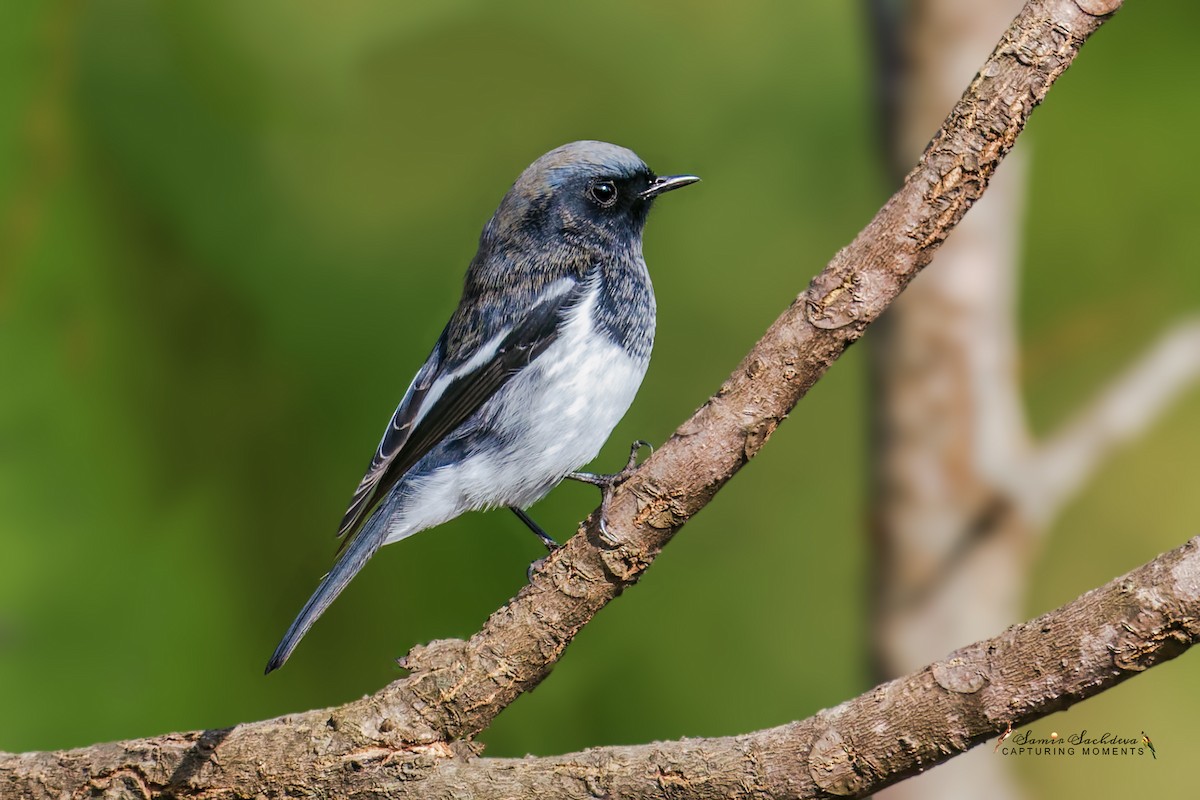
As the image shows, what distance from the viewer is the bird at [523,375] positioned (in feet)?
6.20

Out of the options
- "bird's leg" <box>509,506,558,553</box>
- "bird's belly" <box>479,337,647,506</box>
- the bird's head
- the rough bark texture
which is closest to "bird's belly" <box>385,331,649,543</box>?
"bird's belly" <box>479,337,647,506</box>

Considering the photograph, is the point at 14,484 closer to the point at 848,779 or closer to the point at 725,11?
the point at 725,11

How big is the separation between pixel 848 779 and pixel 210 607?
2.19 m

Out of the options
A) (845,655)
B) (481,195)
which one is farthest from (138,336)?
(845,655)

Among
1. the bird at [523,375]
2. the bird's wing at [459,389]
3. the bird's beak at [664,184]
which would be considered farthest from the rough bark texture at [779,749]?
the bird's beak at [664,184]

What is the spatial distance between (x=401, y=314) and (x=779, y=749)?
6.79 feet

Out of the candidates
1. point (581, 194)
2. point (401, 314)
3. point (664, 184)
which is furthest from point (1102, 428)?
point (401, 314)

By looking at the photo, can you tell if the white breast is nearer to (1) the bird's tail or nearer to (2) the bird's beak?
(1) the bird's tail

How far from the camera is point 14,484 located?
3084 millimetres

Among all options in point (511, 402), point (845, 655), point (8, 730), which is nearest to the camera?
point (511, 402)

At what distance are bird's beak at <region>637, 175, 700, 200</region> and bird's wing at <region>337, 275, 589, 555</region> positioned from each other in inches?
10.6

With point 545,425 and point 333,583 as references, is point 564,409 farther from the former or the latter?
point 333,583

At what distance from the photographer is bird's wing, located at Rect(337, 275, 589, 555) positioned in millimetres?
1898

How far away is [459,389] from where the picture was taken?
1.95 meters
